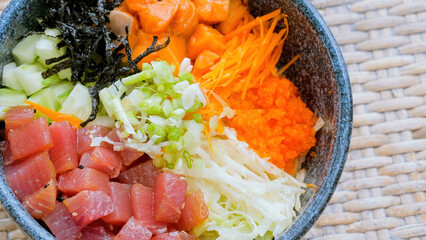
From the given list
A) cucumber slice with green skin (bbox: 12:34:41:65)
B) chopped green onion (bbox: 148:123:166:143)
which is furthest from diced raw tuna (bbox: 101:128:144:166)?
cucumber slice with green skin (bbox: 12:34:41:65)

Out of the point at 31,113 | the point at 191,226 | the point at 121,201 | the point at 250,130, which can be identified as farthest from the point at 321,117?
the point at 31,113

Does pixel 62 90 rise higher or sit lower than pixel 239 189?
higher

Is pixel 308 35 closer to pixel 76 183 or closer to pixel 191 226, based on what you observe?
pixel 191 226

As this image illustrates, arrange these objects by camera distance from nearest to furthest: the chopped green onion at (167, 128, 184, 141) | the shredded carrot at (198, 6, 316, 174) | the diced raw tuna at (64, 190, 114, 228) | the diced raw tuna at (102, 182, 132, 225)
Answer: the diced raw tuna at (64, 190, 114, 228) → the diced raw tuna at (102, 182, 132, 225) → the chopped green onion at (167, 128, 184, 141) → the shredded carrot at (198, 6, 316, 174)

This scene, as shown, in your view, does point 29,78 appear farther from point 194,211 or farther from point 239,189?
point 239,189

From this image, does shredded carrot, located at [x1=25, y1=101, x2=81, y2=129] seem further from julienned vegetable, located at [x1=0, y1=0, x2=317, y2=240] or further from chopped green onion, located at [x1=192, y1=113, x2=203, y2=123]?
chopped green onion, located at [x1=192, y1=113, x2=203, y2=123]

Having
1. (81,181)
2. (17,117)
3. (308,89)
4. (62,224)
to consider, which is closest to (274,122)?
(308,89)
